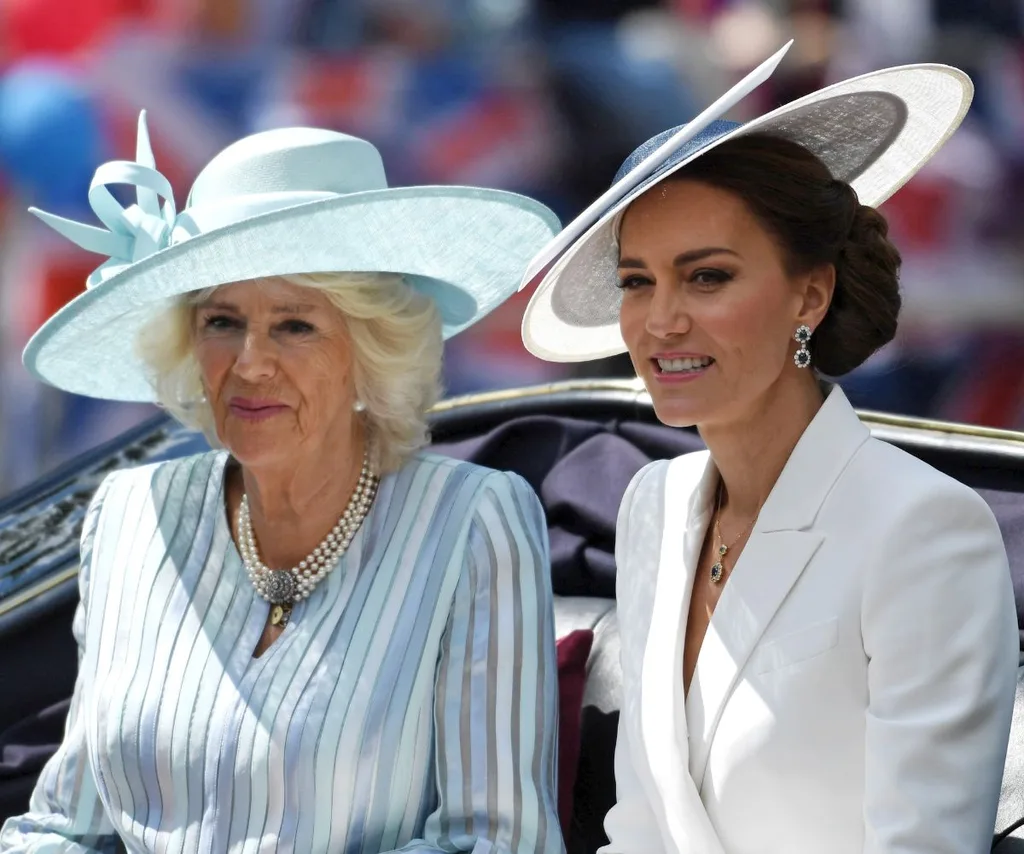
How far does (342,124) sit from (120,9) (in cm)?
87

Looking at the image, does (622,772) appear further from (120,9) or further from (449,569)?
(120,9)

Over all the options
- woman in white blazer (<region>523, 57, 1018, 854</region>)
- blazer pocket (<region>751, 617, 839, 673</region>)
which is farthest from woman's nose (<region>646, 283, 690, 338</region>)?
blazer pocket (<region>751, 617, 839, 673</region>)

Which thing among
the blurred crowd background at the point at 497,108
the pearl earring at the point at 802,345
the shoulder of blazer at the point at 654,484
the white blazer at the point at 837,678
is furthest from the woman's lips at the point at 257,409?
the blurred crowd background at the point at 497,108

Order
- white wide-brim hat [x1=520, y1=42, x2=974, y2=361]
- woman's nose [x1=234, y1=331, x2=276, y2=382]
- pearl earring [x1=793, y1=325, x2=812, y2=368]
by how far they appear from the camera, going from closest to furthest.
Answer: white wide-brim hat [x1=520, y1=42, x2=974, y2=361] → pearl earring [x1=793, y1=325, x2=812, y2=368] → woman's nose [x1=234, y1=331, x2=276, y2=382]

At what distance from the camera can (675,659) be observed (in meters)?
1.72

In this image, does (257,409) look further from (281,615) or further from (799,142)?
(799,142)

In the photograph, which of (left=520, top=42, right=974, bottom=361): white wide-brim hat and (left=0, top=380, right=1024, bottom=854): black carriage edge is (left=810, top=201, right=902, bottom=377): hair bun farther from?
(left=0, top=380, right=1024, bottom=854): black carriage edge

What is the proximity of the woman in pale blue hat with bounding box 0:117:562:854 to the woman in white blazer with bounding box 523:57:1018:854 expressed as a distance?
0.65 ft

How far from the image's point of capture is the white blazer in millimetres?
1445

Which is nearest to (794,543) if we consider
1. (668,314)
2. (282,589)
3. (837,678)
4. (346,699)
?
(837,678)

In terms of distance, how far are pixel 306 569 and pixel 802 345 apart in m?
0.77

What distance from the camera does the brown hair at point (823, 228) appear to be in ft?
5.39

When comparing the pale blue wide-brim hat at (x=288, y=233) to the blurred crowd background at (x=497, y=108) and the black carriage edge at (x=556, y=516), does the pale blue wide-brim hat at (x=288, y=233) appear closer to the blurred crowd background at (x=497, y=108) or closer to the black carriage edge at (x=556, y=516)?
the black carriage edge at (x=556, y=516)

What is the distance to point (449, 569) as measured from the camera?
200cm
